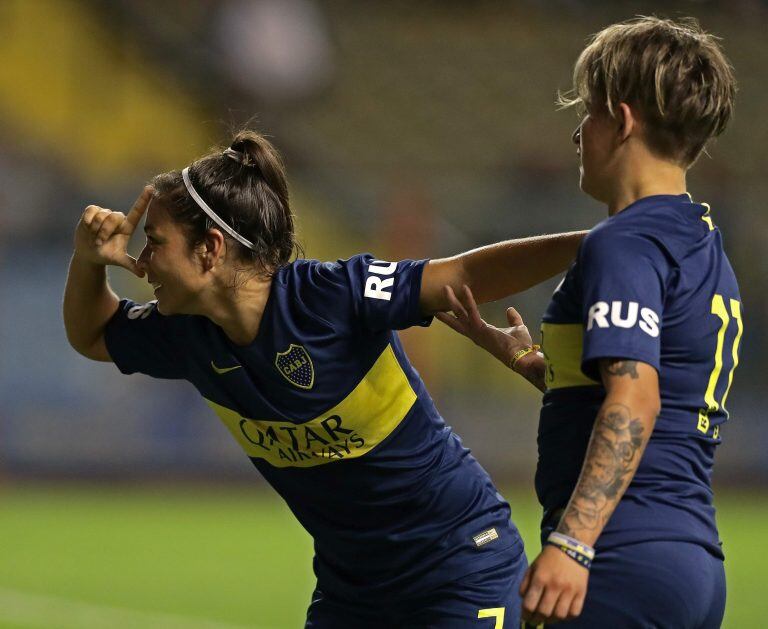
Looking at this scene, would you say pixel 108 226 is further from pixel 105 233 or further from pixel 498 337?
pixel 498 337

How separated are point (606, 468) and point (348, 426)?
4.01ft

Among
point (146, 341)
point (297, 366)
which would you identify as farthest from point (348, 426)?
point (146, 341)

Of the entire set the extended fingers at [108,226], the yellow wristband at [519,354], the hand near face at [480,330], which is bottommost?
the yellow wristband at [519,354]

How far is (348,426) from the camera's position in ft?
12.0

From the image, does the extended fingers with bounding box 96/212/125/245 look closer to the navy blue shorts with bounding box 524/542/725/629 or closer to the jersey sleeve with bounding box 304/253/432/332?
the jersey sleeve with bounding box 304/253/432/332

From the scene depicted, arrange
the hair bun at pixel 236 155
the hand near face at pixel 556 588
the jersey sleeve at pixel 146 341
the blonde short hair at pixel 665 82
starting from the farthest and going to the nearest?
the jersey sleeve at pixel 146 341 < the hair bun at pixel 236 155 < the blonde short hair at pixel 665 82 < the hand near face at pixel 556 588

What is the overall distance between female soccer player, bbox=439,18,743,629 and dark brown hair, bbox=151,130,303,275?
1.12 m

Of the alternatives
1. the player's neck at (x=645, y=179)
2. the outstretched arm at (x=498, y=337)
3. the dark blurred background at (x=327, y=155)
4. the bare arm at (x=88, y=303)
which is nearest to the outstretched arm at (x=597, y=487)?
the player's neck at (x=645, y=179)

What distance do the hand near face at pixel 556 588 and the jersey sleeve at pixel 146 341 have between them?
168 cm

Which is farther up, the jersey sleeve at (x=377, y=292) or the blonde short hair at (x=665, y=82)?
the blonde short hair at (x=665, y=82)

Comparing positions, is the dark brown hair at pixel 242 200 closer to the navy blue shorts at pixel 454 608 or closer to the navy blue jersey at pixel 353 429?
the navy blue jersey at pixel 353 429

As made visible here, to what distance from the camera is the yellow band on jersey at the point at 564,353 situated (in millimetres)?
2777

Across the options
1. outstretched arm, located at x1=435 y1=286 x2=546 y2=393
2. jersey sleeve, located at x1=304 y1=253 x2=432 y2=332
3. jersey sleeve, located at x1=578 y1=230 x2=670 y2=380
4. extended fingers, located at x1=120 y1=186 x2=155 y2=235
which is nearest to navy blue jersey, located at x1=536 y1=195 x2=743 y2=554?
jersey sleeve, located at x1=578 y1=230 x2=670 y2=380

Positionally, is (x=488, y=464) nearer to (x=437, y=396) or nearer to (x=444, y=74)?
(x=437, y=396)
